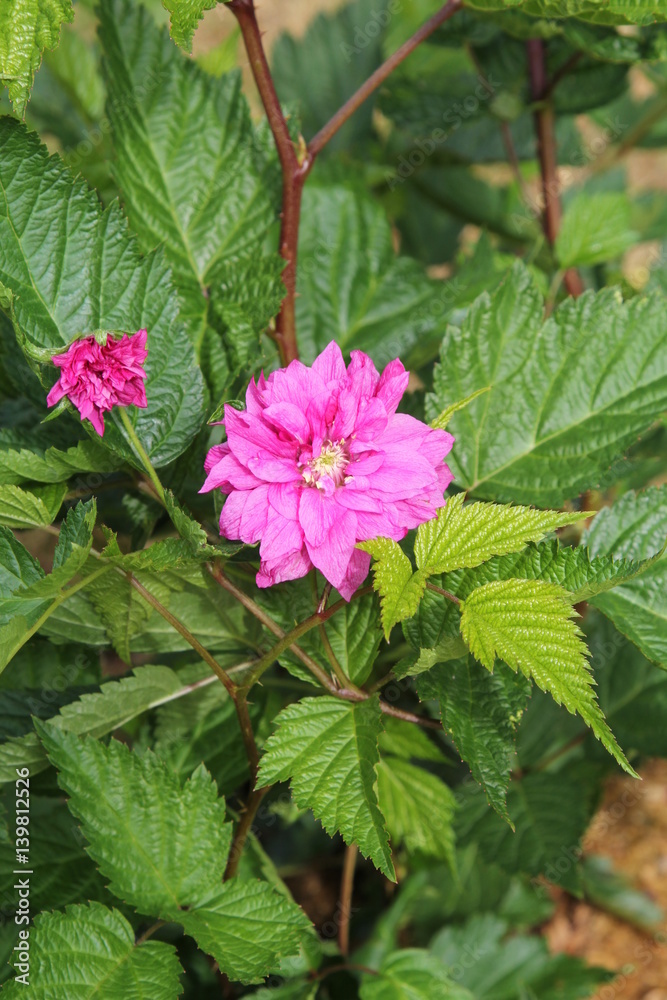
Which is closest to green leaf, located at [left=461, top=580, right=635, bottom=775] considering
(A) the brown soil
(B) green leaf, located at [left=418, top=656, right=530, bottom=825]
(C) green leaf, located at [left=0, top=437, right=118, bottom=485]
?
(B) green leaf, located at [left=418, top=656, right=530, bottom=825]

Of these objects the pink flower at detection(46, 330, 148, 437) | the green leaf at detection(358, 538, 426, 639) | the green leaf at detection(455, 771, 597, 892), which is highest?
the pink flower at detection(46, 330, 148, 437)

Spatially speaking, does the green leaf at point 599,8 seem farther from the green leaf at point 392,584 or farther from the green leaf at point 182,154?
the green leaf at point 392,584

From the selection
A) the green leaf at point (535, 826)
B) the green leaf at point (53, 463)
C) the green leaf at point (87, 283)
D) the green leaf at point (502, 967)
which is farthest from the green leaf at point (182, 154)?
the green leaf at point (502, 967)

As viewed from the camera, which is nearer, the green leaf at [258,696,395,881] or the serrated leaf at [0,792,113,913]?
the green leaf at [258,696,395,881]

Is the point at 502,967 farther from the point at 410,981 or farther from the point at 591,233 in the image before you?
the point at 591,233

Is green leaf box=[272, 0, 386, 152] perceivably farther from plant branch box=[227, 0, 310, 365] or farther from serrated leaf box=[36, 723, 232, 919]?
serrated leaf box=[36, 723, 232, 919]

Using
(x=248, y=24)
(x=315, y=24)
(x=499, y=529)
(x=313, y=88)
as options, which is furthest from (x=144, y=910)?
(x=315, y=24)

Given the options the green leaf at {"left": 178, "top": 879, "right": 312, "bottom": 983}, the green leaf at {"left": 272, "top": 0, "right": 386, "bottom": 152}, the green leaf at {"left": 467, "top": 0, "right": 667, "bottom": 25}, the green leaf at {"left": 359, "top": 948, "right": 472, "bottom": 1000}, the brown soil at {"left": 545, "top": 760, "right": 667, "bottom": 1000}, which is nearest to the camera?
the green leaf at {"left": 178, "top": 879, "right": 312, "bottom": 983}
